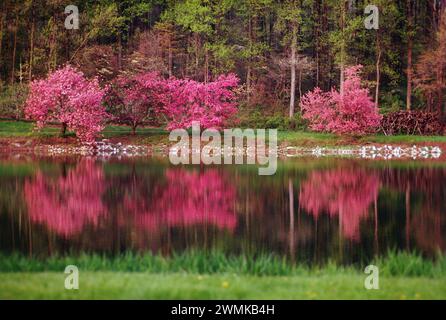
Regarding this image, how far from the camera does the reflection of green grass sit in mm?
8711

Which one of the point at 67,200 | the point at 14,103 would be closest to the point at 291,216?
the point at 67,200

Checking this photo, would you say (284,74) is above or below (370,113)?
above

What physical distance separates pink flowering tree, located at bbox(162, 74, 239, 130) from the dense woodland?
510cm

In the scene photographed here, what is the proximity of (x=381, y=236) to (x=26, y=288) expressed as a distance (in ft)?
26.4

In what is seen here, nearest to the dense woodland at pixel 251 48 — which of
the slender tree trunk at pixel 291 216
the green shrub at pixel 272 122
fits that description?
the green shrub at pixel 272 122

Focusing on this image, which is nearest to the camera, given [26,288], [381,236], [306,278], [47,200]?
[26,288]

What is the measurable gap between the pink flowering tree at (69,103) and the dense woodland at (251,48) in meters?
4.91

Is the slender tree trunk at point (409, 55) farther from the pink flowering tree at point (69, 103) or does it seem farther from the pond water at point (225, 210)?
the pink flowering tree at point (69, 103)

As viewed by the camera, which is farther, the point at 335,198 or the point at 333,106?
the point at 333,106

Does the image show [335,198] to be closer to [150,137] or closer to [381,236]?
[381,236]

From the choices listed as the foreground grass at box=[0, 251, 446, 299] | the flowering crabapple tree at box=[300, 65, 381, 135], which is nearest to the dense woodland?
the flowering crabapple tree at box=[300, 65, 381, 135]

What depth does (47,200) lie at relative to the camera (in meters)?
19.0
